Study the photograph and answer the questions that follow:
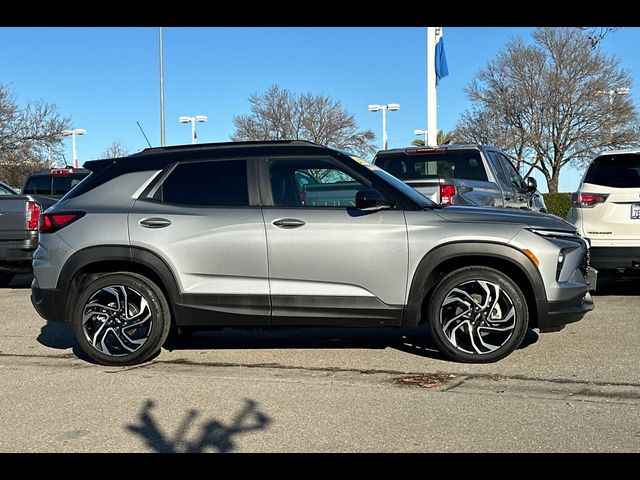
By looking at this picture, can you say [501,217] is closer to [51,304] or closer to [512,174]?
[51,304]

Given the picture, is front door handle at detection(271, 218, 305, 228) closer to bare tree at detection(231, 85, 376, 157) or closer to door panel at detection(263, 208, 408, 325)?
door panel at detection(263, 208, 408, 325)

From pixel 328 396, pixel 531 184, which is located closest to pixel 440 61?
pixel 531 184

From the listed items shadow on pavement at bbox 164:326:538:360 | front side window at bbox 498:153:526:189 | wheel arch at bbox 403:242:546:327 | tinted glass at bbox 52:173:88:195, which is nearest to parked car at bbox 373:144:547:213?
front side window at bbox 498:153:526:189

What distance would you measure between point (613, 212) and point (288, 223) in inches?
176

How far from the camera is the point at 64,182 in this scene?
49.4 feet

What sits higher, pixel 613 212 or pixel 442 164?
pixel 442 164

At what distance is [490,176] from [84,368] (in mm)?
6372

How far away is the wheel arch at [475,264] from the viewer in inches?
228

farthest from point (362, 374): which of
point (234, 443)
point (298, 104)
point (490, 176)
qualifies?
point (298, 104)

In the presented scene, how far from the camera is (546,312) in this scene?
19.0ft

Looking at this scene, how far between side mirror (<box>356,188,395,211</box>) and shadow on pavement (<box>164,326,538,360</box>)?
55.8 inches

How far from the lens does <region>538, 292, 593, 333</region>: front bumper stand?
5.79 meters

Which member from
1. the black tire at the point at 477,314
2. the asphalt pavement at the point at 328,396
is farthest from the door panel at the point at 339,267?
the asphalt pavement at the point at 328,396
